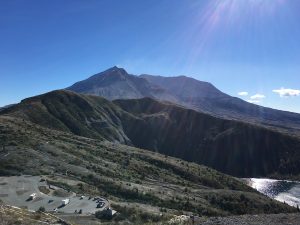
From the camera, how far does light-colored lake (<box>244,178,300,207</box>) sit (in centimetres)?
14850

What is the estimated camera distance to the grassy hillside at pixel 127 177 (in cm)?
7319

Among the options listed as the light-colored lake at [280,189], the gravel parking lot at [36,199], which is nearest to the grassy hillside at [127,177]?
the gravel parking lot at [36,199]

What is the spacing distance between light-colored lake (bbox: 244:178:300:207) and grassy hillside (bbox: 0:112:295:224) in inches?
932

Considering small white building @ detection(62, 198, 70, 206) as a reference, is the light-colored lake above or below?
below

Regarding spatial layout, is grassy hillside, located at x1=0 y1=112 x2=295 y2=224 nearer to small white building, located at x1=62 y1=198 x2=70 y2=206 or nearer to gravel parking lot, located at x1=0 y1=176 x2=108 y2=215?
gravel parking lot, located at x1=0 y1=176 x2=108 y2=215

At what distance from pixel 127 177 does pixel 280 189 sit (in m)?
98.7

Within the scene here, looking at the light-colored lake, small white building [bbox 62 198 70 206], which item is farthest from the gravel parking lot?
the light-colored lake

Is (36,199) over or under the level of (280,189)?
over

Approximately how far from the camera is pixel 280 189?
17162 cm

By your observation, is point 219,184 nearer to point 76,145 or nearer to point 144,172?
point 144,172

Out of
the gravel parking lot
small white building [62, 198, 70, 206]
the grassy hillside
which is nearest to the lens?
the gravel parking lot

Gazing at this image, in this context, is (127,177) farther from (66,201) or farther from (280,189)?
(280,189)

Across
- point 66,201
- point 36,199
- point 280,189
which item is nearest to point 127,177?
point 36,199

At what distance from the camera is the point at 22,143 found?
10319 centimetres
